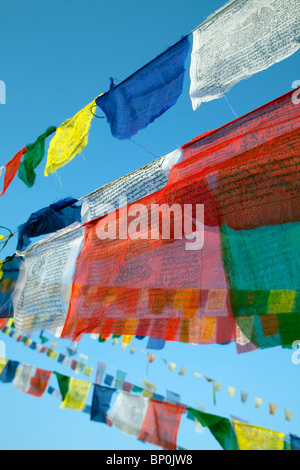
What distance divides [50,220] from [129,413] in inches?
80.0

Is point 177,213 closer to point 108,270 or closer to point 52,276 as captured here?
point 108,270

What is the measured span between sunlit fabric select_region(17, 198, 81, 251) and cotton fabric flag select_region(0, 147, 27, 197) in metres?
0.45

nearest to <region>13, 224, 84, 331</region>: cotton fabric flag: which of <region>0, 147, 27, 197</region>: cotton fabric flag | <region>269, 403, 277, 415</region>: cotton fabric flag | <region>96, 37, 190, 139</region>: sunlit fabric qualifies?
<region>0, 147, 27, 197</region>: cotton fabric flag

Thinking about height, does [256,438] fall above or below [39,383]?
below

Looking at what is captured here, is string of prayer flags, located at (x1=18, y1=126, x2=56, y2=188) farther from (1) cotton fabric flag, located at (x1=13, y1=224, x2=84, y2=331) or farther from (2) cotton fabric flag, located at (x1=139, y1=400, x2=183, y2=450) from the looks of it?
(2) cotton fabric flag, located at (x1=139, y1=400, x2=183, y2=450)

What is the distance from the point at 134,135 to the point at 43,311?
5.46 ft

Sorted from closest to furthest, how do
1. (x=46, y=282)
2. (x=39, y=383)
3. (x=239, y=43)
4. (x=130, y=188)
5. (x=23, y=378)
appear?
1. (x=239, y=43)
2. (x=130, y=188)
3. (x=46, y=282)
4. (x=39, y=383)
5. (x=23, y=378)

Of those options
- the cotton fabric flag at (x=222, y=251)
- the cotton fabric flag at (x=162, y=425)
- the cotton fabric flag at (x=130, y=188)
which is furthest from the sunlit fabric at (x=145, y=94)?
the cotton fabric flag at (x=162, y=425)

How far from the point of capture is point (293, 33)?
2234 millimetres

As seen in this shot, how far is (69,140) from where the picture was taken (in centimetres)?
371

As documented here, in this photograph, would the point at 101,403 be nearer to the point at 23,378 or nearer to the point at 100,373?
the point at 100,373

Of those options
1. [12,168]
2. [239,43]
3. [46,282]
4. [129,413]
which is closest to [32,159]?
[12,168]

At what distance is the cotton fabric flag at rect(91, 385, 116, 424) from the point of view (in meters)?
4.32

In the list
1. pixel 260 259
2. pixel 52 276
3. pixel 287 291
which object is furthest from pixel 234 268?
pixel 52 276
